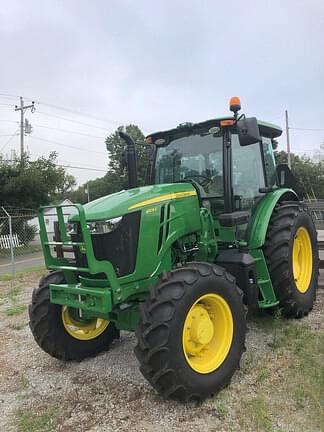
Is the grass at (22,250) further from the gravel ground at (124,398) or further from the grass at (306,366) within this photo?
the grass at (306,366)

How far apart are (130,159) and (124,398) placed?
2.68 metres

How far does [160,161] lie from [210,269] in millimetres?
2064

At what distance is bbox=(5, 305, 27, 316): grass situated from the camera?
6859 mm

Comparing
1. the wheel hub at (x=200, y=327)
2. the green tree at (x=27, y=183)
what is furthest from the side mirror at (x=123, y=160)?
the green tree at (x=27, y=183)

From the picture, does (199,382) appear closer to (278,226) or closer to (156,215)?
(156,215)

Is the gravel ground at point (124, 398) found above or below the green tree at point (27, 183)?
below

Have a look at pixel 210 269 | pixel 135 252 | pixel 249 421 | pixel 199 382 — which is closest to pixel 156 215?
pixel 135 252

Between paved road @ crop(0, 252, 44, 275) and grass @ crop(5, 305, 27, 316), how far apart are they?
691cm

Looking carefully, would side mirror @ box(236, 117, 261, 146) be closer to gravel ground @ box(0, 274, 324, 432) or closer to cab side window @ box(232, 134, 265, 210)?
cab side window @ box(232, 134, 265, 210)

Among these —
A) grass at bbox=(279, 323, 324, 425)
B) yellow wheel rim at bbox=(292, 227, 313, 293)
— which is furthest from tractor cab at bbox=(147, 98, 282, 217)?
grass at bbox=(279, 323, 324, 425)

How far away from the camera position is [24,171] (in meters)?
21.2

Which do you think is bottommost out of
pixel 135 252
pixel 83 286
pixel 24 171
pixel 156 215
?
pixel 83 286

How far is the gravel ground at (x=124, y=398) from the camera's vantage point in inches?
123

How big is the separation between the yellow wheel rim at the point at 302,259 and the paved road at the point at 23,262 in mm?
10501
